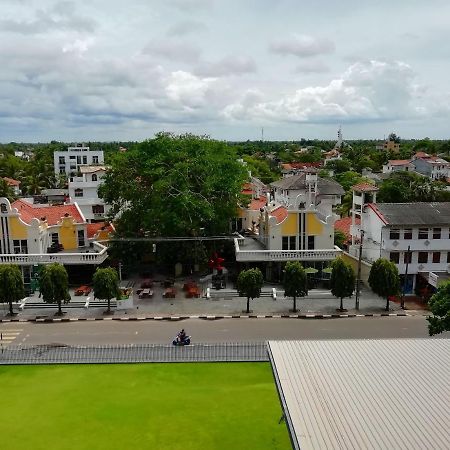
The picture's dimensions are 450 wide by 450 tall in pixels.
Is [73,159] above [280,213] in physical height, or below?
above

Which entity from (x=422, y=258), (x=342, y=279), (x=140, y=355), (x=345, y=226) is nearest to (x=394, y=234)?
(x=422, y=258)

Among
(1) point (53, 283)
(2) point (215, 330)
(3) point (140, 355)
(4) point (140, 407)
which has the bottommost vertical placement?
(2) point (215, 330)

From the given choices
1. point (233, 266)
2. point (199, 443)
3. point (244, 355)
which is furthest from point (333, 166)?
point (199, 443)

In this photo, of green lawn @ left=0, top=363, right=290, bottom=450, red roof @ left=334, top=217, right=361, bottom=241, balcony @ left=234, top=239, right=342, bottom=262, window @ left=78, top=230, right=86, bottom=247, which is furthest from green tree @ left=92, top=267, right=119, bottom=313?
red roof @ left=334, top=217, right=361, bottom=241

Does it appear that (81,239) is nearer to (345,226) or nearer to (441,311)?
(345,226)

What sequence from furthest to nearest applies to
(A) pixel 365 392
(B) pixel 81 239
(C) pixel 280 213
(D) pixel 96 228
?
(D) pixel 96 228, (B) pixel 81 239, (C) pixel 280 213, (A) pixel 365 392

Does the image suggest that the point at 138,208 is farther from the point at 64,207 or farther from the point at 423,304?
the point at 423,304

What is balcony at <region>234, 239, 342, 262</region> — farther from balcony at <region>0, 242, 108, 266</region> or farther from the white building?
the white building

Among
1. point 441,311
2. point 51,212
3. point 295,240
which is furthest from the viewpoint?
point 51,212
